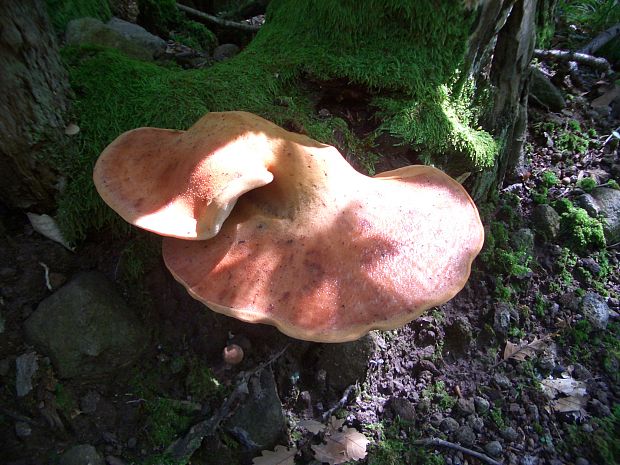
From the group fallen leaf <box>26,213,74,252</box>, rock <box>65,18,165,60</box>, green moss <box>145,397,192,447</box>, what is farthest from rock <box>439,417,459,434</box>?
rock <box>65,18,165,60</box>

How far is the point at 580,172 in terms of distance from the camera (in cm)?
428

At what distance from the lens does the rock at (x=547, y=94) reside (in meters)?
4.74

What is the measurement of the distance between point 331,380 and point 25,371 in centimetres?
172

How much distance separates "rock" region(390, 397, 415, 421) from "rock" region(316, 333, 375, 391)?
291 millimetres

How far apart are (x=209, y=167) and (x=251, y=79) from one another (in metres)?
1.19

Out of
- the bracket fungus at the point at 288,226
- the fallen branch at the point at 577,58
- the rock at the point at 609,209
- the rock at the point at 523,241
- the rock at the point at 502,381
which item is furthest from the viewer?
the fallen branch at the point at 577,58

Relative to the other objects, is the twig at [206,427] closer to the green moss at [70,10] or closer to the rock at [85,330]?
the rock at [85,330]

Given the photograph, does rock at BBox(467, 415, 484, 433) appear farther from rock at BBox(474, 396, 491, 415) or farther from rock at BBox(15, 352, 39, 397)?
rock at BBox(15, 352, 39, 397)

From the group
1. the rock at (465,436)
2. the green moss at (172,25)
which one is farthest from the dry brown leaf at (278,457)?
the green moss at (172,25)

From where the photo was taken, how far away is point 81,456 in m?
2.09

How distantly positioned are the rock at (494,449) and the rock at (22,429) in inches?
102

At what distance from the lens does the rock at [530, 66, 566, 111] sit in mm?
4742

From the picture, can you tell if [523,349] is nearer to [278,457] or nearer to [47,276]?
[278,457]

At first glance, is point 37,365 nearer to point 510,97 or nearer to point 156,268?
point 156,268
